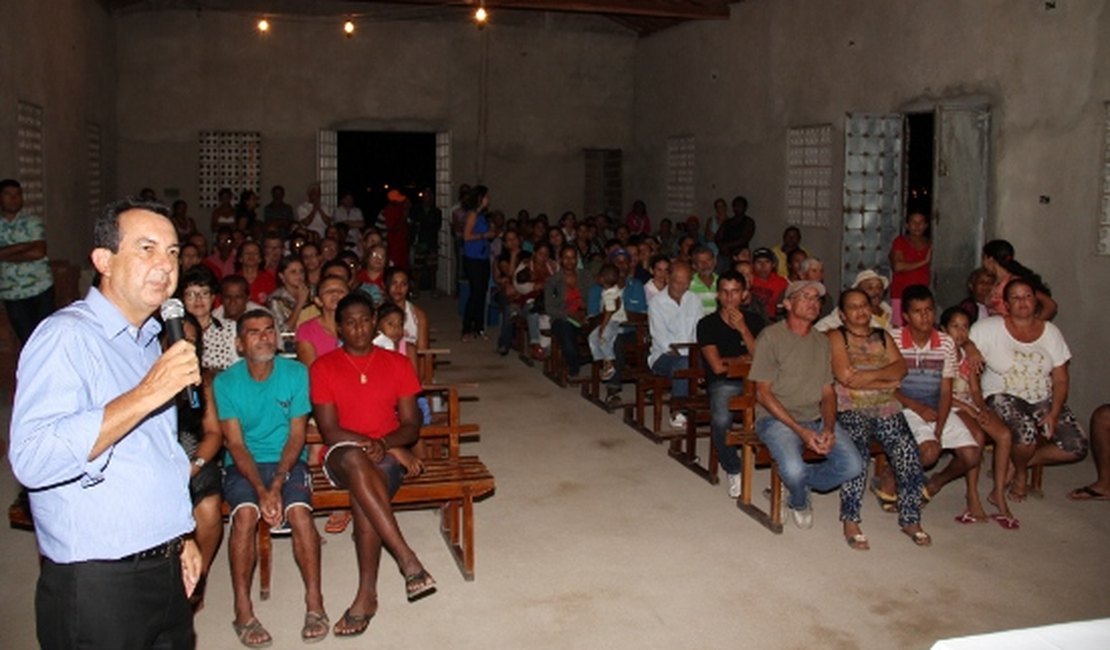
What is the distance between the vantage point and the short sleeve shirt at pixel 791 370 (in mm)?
5648

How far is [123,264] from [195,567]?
2.68 feet

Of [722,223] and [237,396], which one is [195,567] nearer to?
[237,396]

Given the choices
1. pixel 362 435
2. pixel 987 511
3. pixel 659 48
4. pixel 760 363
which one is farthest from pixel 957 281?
pixel 659 48

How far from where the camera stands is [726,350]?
6699 millimetres

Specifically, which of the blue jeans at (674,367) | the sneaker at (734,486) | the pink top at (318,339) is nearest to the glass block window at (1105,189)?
the blue jeans at (674,367)

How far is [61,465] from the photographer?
2.23 metres

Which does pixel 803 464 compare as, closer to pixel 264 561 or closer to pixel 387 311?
pixel 387 311

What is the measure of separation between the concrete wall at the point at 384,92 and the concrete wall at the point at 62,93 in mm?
806

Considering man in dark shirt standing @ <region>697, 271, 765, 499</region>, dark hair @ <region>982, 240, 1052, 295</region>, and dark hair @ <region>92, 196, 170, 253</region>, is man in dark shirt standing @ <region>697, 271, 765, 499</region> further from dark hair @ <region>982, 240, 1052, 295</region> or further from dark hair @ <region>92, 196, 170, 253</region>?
dark hair @ <region>92, 196, 170, 253</region>

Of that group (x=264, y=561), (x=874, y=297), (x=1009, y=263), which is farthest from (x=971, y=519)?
(x=264, y=561)

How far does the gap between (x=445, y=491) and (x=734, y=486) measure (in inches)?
81.4

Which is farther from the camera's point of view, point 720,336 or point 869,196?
point 869,196

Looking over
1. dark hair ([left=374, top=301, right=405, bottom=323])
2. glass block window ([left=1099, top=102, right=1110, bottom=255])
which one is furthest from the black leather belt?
glass block window ([left=1099, top=102, right=1110, bottom=255])

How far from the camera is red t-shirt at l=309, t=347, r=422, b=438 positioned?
485 centimetres
